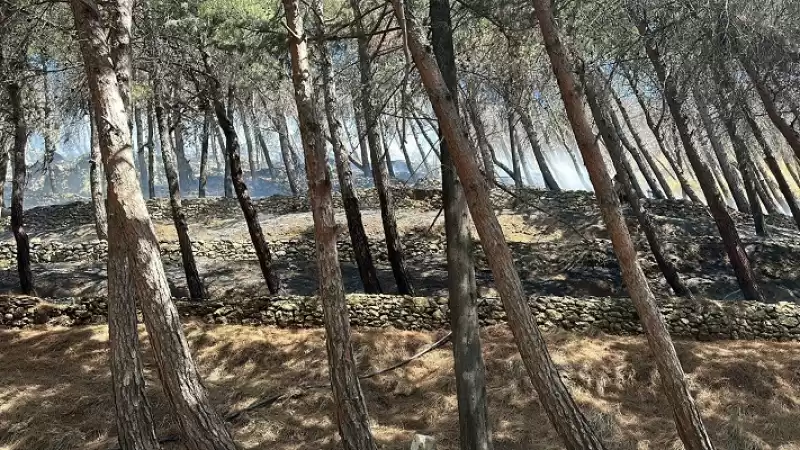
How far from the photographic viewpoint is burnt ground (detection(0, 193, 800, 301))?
11875mm

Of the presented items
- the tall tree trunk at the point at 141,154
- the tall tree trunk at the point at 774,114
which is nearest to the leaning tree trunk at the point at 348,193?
the tall tree trunk at the point at 774,114

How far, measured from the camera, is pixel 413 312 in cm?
949

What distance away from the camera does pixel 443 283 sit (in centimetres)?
1214

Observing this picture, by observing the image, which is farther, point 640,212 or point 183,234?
point 183,234

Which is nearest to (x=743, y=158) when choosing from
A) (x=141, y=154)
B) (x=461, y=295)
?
(x=461, y=295)

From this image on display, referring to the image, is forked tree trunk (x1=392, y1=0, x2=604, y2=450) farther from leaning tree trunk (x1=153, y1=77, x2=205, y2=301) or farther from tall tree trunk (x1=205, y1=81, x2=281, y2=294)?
leaning tree trunk (x1=153, y1=77, x2=205, y2=301)

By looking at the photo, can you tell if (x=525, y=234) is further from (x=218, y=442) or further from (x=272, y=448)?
(x=218, y=442)

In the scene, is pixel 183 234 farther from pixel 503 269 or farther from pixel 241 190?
pixel 503 269

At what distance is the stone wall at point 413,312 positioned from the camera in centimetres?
918

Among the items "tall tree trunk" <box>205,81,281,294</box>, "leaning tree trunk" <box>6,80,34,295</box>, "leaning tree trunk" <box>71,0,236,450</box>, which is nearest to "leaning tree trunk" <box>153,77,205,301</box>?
"tall tree trunk" <box>205,81,281,294</box>

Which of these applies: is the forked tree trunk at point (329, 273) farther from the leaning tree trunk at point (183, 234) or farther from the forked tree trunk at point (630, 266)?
the leaning tree trunk at point (183, 234)

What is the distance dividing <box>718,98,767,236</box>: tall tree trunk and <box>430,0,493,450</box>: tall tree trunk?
7.88 m

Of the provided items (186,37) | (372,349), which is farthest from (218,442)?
(186,37)

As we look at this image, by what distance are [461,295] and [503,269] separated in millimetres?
677
